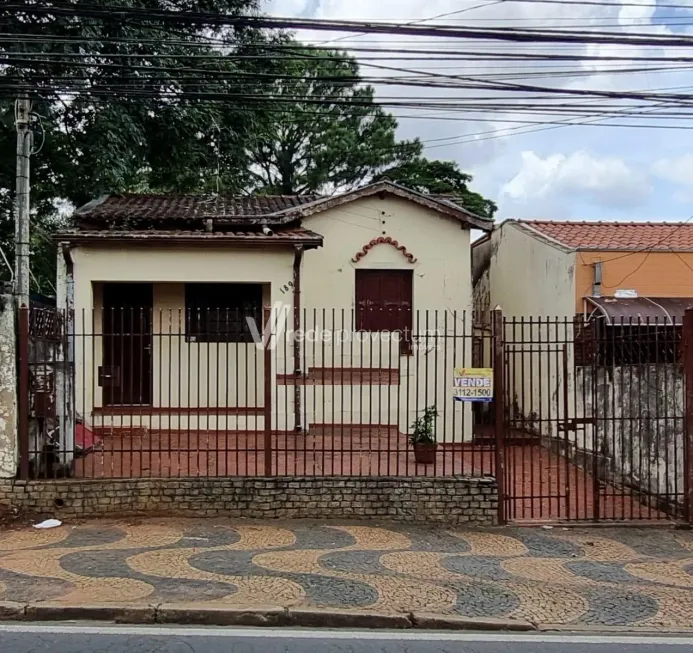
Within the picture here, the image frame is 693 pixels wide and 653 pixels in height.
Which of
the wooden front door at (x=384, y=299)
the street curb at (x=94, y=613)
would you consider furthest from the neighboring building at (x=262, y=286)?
the street curb at (x=94, y=613)

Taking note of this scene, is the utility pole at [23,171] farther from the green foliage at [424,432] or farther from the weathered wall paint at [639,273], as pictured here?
the weathered wall paint at [639,273]

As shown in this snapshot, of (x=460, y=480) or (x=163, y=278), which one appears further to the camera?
(x=163, y=278)

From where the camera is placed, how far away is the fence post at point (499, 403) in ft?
23.6

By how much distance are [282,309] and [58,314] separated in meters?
4.11

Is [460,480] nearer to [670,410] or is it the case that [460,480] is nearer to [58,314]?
[670,410]

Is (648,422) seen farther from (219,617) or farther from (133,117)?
(133,117)

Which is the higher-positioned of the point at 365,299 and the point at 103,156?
the point at 103,156

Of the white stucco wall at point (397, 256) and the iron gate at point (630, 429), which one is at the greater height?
the white stucco wall at point (397, 256)

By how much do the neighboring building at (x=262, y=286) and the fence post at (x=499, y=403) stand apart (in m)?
3.08

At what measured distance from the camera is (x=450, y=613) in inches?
188

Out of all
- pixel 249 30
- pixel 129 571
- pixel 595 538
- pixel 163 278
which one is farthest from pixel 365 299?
pixel 249 30

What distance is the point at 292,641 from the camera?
436 cm

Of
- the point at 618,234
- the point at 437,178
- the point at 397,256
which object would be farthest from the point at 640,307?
the point at 437,178

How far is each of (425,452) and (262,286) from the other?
4.90 meters
